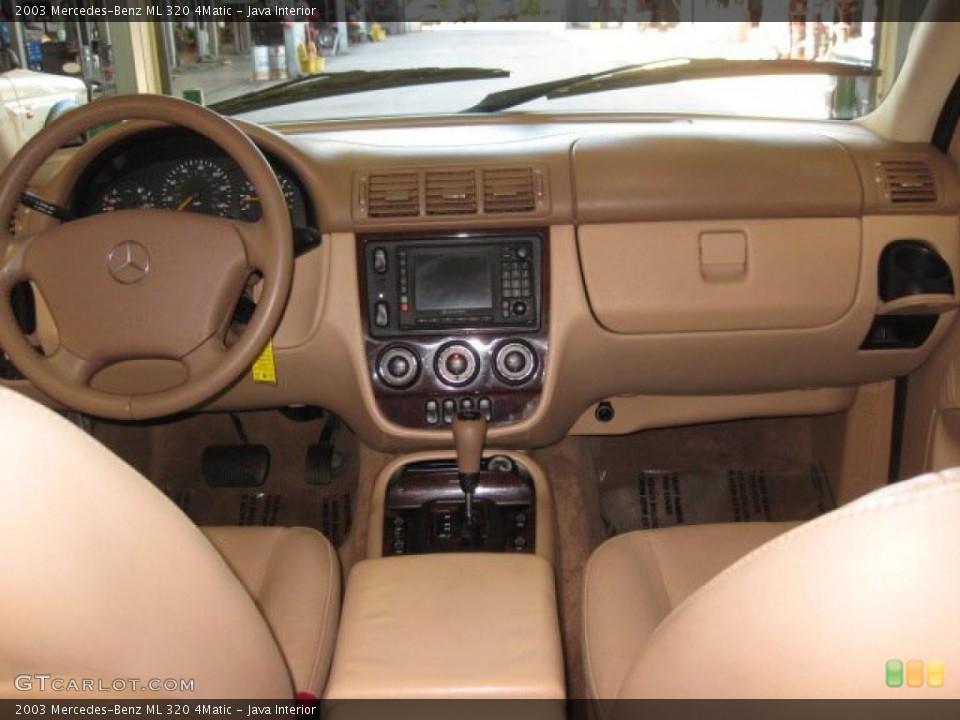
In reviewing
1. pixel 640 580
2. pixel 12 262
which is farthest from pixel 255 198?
pixel 640 580

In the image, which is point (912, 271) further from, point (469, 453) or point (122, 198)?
point (122, 198)

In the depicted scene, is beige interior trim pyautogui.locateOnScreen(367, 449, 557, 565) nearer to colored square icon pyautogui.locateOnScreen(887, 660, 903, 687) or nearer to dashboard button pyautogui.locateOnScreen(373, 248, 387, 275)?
A: dashboard button pyautogui.locateOnScreen(373, 248, 387, 275)

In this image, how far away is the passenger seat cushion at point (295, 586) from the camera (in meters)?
1.45

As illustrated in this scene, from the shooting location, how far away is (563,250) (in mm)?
2049

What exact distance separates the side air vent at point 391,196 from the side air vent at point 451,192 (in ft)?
0.09

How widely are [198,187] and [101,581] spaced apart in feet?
4.66

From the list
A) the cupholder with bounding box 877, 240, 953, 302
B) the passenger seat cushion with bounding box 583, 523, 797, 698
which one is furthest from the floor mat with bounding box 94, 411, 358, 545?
the cupholder with bounding box 877, 240, 953, 302

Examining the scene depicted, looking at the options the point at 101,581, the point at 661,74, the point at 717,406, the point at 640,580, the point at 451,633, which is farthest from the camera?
the point at 717,406

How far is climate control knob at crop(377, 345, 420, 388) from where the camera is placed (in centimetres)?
210

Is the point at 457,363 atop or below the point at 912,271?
below

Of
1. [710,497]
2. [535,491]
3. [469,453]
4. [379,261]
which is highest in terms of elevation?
[379,261]

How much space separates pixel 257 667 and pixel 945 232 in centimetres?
171

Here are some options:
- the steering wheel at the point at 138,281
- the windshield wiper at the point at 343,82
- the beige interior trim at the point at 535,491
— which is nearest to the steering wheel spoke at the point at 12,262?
the steering wheel at the point at 138,281

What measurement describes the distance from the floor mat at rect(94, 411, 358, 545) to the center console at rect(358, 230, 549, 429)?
0.63m
